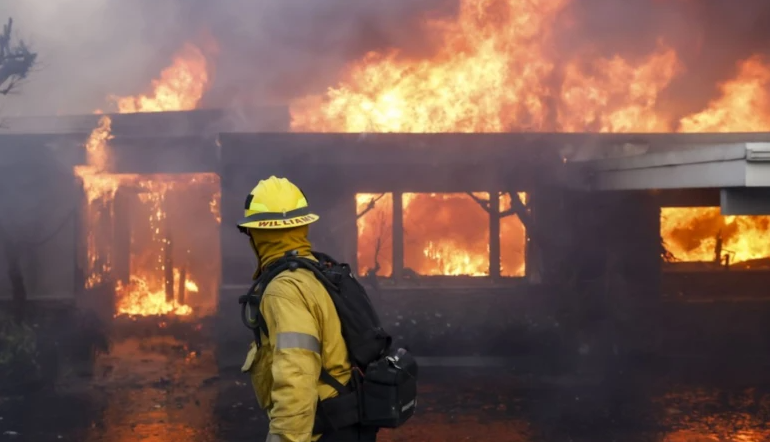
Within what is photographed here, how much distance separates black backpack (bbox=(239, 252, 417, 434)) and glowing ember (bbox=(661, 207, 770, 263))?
915 cm

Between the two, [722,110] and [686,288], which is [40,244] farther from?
[722,110]

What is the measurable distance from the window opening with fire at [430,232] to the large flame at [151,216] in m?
4.44

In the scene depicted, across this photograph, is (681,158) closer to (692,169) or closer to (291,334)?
(692,169)

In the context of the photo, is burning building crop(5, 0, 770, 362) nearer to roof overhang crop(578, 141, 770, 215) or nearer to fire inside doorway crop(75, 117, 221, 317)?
roof overhang crop(578, 141, 770, 215)

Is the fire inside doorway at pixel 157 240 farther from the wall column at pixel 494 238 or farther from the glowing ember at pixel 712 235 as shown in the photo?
the glowing ember at pixel 712 235

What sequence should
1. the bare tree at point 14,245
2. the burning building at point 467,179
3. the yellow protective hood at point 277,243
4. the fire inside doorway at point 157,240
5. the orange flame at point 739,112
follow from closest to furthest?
the yellow protective hood at point 277,243
the burning building at point 467,179
the bare tree at point 14,245
the orange flame at point 739,112
the fire inside doorway at point 157,240

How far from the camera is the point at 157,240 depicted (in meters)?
14.9

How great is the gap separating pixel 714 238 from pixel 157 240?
1070 centimetres

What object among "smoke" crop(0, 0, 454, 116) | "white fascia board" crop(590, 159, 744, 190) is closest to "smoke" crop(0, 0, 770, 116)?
"smoke" crop(0, 0, 454, 116)

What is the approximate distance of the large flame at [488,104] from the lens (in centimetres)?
1044

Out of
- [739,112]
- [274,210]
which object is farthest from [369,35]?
[274,210]

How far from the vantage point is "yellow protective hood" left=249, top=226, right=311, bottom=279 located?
2.75m

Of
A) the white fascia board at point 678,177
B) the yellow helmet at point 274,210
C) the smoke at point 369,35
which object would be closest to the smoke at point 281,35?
the smoke at point 369,35

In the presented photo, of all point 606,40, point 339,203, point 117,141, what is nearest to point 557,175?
point 339,203
